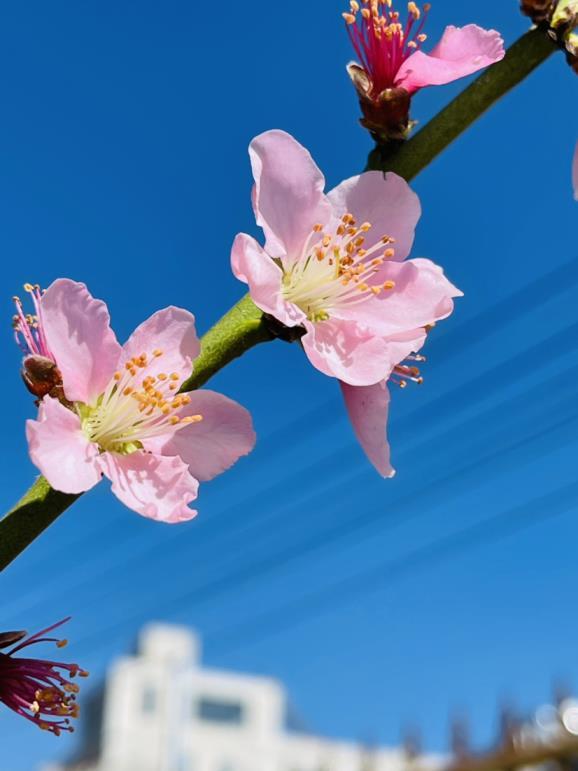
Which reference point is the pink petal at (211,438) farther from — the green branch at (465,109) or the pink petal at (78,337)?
the green branch at (465,109)

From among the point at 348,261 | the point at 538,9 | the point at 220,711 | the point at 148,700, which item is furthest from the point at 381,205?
the point at 220,711

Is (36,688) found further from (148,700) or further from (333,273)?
(148,700)

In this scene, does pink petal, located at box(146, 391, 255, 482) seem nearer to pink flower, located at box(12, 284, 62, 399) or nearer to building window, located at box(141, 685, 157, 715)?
pink flower, located at box(12, 284, 62, 399)

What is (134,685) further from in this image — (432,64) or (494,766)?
(432,64)

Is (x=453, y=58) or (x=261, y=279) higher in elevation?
(x=453, y=58)

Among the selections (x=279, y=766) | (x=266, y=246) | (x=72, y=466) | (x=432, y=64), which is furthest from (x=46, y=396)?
(x=279, y=766)

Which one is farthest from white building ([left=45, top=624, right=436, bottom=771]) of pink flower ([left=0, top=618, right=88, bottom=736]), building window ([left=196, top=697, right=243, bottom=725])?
pink flower ([left=0, top=618, right=88, bottom=736])
